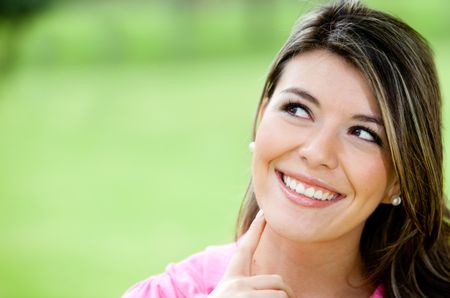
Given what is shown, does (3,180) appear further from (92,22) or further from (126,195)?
(92,22)

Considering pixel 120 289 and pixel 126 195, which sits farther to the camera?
pixel 126 195

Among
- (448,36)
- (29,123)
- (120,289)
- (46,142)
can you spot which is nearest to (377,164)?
(120,289)

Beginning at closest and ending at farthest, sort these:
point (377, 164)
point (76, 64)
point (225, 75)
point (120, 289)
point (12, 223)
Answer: point (377, 164) → point (120, 289) → point (12, 223) → point (225, 75) → point (76, 64)

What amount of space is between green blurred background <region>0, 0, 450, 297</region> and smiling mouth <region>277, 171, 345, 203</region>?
83 centimetres

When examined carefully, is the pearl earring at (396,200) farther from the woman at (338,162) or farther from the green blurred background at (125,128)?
the green blurred background at (125,128)

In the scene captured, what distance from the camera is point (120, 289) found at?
425 centimetres

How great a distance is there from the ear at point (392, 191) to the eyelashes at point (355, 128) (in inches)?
5.8

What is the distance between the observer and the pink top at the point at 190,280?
2.21 meters

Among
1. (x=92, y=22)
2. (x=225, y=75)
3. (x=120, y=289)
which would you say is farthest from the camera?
(x=92, y=22)

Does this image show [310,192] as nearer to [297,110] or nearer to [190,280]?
[297,110]

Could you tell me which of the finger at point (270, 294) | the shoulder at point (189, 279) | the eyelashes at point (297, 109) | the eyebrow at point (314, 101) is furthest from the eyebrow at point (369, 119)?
the shoulder at point (189, 279)

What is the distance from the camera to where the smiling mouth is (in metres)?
2.00

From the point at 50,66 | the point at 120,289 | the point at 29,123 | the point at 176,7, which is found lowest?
the point at 120,289

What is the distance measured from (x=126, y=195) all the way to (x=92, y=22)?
354cm
